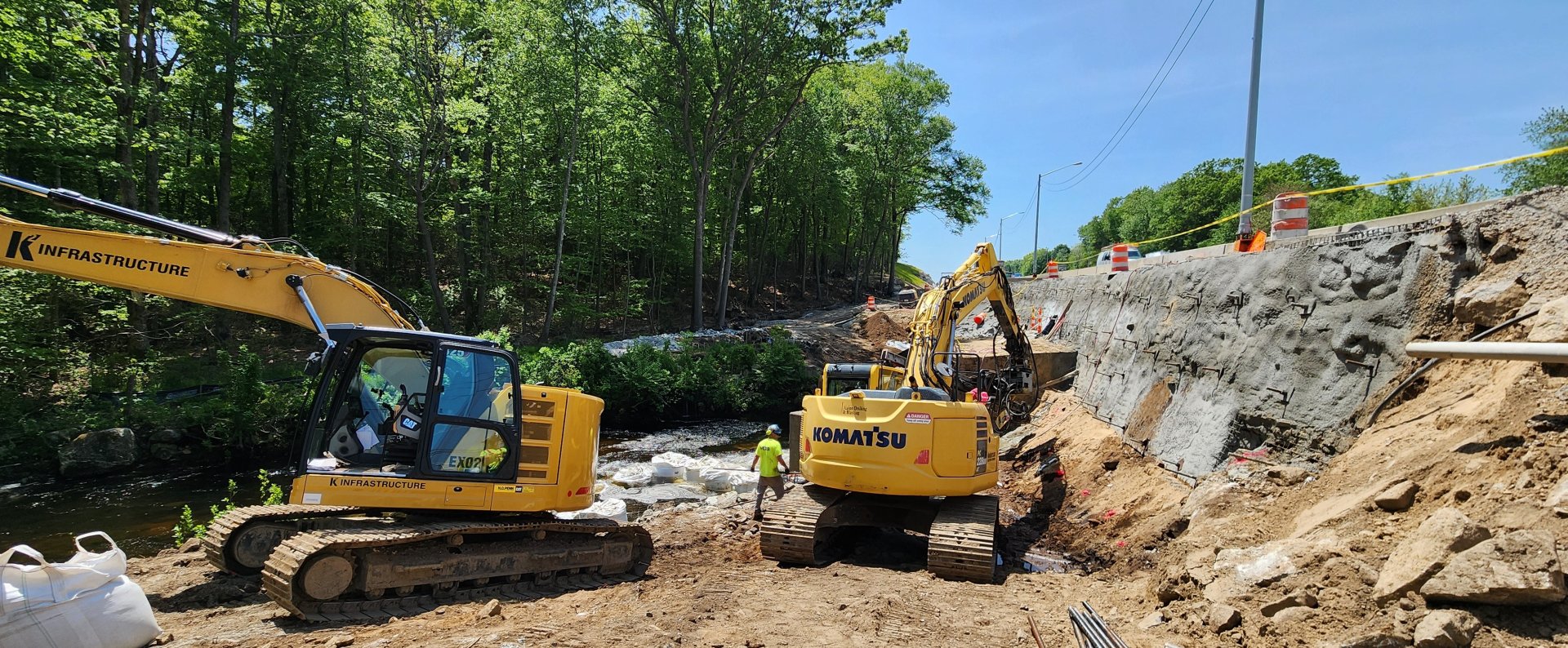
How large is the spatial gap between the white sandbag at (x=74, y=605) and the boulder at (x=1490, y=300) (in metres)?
9.81

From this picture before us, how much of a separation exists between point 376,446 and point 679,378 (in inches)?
559

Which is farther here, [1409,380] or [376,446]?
[376,446]

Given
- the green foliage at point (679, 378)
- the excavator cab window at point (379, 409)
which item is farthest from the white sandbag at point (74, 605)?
the green foliage at point (679, 378)

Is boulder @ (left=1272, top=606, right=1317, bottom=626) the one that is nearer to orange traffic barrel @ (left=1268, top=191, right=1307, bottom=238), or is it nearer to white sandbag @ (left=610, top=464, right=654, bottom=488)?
orange traffic barrel @ (left=1268, top=191, right=1307, bottom=238)

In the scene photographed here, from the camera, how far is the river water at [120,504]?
29.8 ft

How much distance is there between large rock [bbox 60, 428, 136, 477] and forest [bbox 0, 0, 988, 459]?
1.71 ft

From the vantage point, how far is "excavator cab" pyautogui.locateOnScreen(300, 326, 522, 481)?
5992mm

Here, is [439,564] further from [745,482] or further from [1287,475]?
[1287,475]

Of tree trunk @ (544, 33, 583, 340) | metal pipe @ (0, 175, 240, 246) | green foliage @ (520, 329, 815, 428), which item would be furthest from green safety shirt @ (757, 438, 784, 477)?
tree trunk @ (544, 33, 583, 340)

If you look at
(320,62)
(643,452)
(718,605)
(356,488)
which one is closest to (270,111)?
(320,62)

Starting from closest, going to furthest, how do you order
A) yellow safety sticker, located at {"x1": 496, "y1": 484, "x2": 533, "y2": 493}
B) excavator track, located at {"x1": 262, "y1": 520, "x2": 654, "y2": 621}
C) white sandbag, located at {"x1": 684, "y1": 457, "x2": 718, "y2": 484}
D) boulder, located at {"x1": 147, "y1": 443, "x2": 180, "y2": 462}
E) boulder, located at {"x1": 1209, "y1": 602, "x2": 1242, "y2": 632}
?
boulder, located at {"x1": 1209, "y1": 602, "x2": 1242, "y2": 632} < excavator track, located at {"x1": 262, "y1": 520, "x2": 654, "y2": 621} < yellow safety sticker, located at {"x1": 496, "y1": 484, "x2": 533, "y2": 493} < white sandbag, located at {"x1": 684, "y1": 457, "x2": 718, "y2": 484} < boulder, located at {"x1": 147, "y1": 443, "x2": 180, "y2": 462}

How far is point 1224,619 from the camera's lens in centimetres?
461

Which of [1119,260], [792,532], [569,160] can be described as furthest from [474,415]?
[569,160]

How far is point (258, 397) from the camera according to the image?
14.2m
